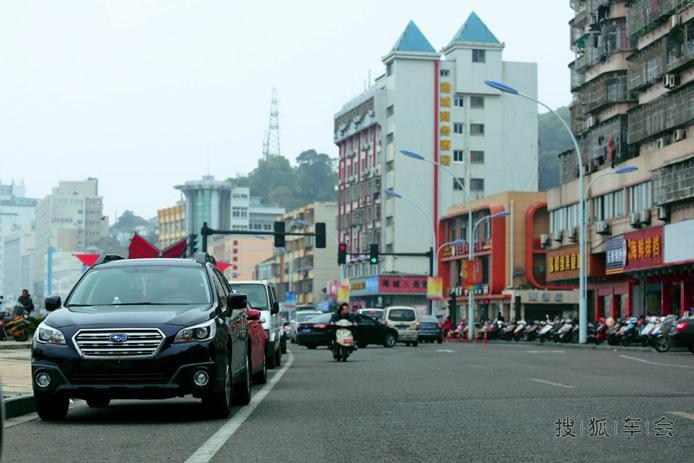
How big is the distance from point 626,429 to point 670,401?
12.0ft

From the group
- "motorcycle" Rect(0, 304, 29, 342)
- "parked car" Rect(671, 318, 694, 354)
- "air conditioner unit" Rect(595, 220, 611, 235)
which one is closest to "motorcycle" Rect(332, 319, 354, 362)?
"parked car" Rect(671, 318, 694, 354)

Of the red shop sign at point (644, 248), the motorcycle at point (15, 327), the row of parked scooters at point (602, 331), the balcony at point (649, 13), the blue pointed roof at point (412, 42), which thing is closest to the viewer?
the motorcycle at point (15, 327)

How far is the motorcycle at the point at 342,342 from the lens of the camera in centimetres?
3091

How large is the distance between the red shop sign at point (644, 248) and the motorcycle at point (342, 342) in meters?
27.7

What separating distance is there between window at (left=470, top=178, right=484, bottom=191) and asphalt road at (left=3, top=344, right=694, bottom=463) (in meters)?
91.0

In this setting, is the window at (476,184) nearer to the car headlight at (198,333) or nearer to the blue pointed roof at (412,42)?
the blue pointed roof at (412,42)

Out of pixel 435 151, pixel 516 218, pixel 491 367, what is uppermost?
pixel 435 151

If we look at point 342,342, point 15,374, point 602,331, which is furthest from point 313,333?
point 15,374

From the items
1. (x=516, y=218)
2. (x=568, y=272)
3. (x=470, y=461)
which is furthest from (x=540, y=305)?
(x=470, y=461)

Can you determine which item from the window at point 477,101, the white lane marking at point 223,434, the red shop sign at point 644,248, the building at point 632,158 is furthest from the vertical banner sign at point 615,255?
the window at point 477,101

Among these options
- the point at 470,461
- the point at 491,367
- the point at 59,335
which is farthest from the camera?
the point at 491,367

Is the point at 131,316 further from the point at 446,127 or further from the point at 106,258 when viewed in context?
the point at 446,127

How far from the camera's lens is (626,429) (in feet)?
36.7

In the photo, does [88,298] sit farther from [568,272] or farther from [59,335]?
[568,272]
